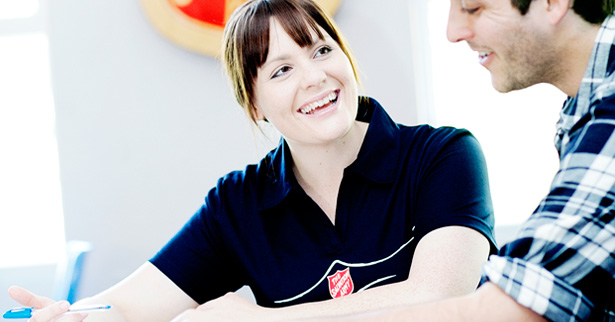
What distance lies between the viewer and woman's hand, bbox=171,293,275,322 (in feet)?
4.05

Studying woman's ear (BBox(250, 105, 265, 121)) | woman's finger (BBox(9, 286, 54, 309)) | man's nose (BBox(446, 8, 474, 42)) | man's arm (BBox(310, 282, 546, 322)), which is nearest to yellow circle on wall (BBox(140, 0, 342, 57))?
woman's ear (BBox(250, 105, 265, 121))

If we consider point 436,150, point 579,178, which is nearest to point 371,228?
point 436,150

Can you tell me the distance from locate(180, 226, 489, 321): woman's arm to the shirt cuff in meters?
0.48

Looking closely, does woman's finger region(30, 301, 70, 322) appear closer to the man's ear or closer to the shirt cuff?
the shirt cuff

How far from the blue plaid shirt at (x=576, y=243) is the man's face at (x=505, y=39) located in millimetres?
185

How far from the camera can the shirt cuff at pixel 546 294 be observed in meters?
0.70

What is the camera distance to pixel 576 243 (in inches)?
27.5

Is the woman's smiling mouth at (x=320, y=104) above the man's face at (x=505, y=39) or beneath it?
beneath

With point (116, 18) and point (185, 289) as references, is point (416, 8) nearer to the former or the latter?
point (116, 18)

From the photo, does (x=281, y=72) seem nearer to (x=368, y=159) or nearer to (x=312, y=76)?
(x=312, y=76)

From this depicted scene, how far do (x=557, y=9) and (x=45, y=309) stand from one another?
107 cm

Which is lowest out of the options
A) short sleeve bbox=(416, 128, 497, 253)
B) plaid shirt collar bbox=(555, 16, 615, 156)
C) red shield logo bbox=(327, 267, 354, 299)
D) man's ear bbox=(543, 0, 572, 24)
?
red shield logo bbox=(327, 267, 354, 299)

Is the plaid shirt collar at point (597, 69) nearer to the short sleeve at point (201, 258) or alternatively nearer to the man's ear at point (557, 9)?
the man's ear at point (557, 9)

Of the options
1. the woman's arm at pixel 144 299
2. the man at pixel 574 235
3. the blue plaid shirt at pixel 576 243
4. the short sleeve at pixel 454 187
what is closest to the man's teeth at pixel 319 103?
the short sleeve at pixel 454 187
